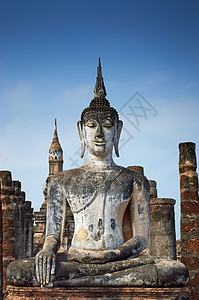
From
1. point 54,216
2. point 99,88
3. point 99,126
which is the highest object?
point 99,88

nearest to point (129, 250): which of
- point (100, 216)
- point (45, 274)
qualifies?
point (100, 216)

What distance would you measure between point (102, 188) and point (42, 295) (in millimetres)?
1809

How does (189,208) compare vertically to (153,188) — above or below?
below

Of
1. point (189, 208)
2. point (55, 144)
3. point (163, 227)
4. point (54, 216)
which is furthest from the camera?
point (55, 144)

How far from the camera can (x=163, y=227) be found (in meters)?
14.6

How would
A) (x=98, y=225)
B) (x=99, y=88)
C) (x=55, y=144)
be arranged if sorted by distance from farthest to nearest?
(x=55, y=144)
(x=99, y=88)
(x=98, y=225)

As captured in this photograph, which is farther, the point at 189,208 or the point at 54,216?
the point at 189,208

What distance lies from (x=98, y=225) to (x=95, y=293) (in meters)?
1.10

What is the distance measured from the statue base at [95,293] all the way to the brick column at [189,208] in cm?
588

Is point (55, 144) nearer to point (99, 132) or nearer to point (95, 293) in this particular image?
point (99, 132)

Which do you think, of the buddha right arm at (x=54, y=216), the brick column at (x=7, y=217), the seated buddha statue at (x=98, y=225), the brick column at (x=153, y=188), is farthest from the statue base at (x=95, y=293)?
the brick column at (x=153, y=188)

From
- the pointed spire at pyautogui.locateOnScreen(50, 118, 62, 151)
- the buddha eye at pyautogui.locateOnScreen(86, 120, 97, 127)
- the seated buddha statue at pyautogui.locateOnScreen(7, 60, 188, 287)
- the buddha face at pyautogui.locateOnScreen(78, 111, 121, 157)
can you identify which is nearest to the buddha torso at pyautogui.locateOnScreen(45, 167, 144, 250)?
the seated buddha statue at pyautogui.locateOnScreen(7, 60, 188, 287)

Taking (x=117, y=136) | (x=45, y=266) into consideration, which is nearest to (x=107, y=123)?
(x=117, y=136)

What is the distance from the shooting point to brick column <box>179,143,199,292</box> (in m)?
12.2
